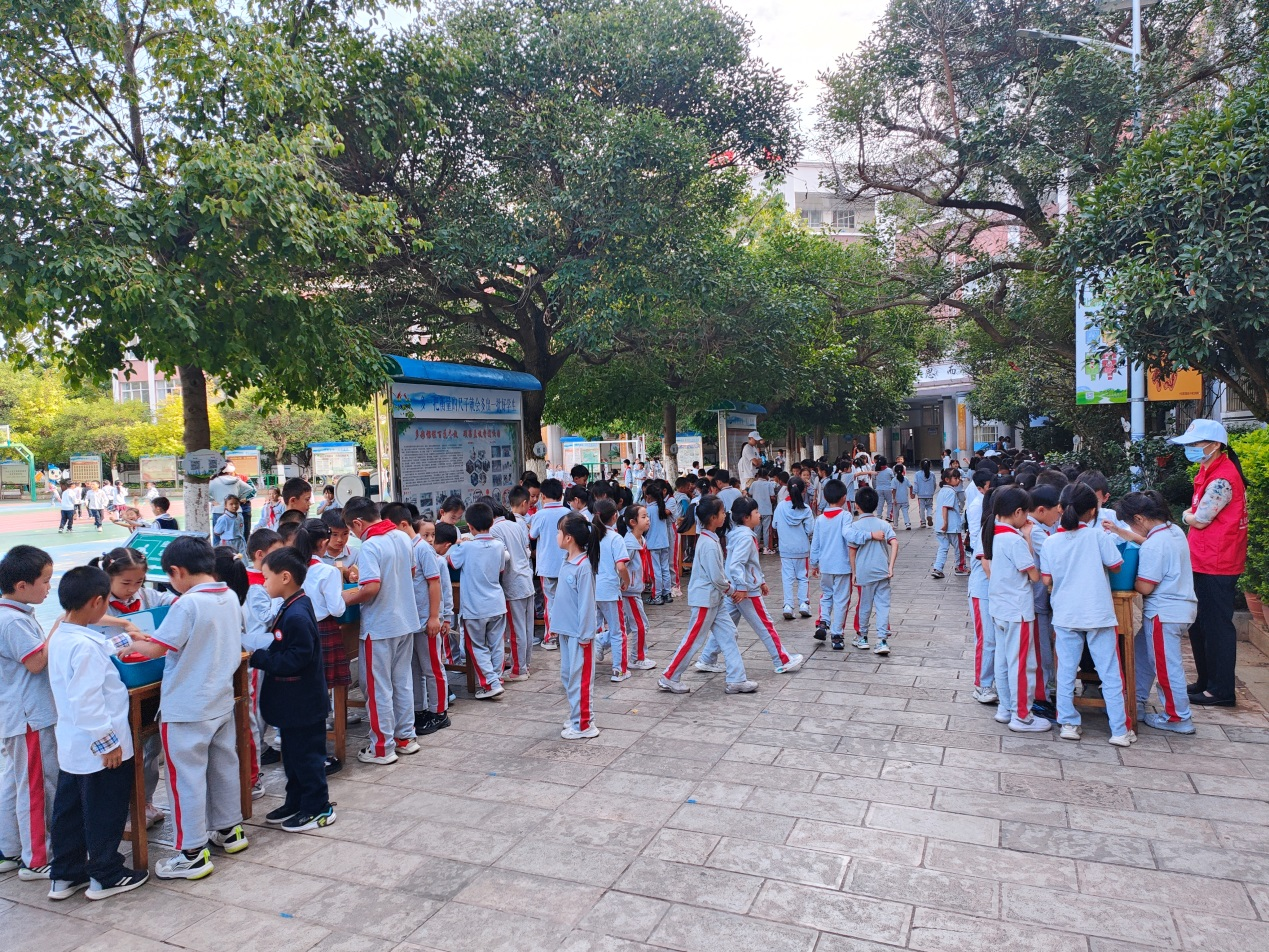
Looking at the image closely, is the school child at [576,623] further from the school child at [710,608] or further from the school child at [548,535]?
the school child at [548,535]

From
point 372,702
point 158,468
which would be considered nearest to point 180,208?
point 372,702

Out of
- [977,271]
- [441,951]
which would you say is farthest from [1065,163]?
[441,951]

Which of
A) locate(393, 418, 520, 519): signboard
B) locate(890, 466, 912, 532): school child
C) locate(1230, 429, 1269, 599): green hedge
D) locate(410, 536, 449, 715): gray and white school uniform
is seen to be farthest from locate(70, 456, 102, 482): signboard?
locate(1230, 429, 1269, 599): green hedge

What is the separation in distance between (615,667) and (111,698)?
3.91m

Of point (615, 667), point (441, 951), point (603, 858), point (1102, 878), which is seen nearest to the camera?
point (441, 951)

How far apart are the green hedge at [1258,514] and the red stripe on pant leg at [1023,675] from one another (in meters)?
2.71

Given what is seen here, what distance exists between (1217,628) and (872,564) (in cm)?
251

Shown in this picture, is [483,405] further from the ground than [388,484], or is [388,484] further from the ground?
[483,405]

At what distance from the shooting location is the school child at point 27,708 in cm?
372

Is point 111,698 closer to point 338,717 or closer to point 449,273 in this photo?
point 338,717

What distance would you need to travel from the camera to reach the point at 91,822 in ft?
11.9

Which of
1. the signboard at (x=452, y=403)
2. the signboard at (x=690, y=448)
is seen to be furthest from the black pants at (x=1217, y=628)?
the signboard at (x=690, y=448)

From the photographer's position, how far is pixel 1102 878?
11.4 feet

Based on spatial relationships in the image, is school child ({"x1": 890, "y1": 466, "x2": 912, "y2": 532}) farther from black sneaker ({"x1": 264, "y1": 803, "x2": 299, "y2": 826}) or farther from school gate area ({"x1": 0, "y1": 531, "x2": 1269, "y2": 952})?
black sneaker ({"x1": 264, "y1": 803, "x2": 299, "y2": 826})
